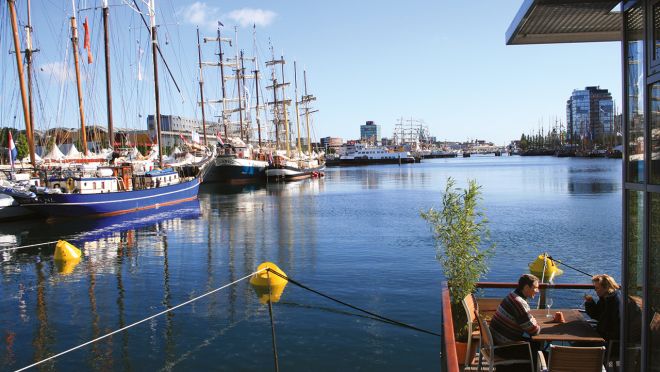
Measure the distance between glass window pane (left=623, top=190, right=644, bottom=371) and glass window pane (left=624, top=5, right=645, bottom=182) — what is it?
10.3 inches

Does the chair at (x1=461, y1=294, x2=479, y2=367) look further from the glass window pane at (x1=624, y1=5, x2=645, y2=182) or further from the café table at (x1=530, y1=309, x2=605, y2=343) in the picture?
the glass window pane at (x1=624, y1=5, x2=645, y2=182)

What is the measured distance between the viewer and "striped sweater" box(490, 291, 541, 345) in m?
7.39

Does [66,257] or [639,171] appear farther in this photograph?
[66,257]

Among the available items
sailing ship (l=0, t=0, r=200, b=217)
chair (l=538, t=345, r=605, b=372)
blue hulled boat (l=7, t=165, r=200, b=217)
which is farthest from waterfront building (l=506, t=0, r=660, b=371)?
sailing ship (l=0, t=0, r=200, b=217)

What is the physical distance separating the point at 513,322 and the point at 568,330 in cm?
84

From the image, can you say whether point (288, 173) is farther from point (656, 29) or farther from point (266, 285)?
point (656, 29)

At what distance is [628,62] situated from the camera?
17.3 feet

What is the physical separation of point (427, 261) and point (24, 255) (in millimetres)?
17751

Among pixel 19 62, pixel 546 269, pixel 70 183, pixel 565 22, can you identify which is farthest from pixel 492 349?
pixel 19 62

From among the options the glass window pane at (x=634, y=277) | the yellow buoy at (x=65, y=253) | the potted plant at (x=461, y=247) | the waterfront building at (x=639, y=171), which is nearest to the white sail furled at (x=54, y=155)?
the yellow buoy at (x=65, y=253)

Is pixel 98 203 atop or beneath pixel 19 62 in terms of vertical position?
beneath

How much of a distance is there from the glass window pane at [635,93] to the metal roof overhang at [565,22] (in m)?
0.54

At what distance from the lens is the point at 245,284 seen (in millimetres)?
18219

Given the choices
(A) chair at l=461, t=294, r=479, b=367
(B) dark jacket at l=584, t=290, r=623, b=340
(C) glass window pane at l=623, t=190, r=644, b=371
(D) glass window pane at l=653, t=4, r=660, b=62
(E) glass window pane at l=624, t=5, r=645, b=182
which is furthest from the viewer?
(A) chair at l=461, t=294, r=479, b=367
